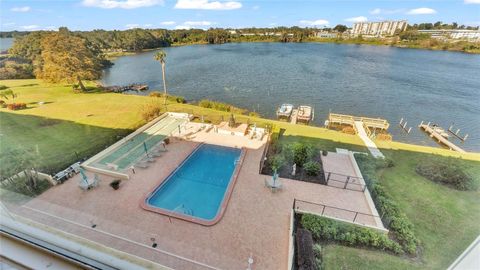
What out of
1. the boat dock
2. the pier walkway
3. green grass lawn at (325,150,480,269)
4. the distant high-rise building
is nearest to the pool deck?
green grass lawn at (325,150,480,269)

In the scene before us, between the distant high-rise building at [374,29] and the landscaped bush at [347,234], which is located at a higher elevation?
the distant high-rise building at [374,29]

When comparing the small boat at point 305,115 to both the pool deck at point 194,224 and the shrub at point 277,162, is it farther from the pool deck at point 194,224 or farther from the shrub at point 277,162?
the pool deck at point 194,224

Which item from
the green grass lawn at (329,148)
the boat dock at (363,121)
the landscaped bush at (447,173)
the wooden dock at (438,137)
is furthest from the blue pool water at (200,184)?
the wooden dock at (438,137)

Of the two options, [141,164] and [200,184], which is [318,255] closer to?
[200,184]

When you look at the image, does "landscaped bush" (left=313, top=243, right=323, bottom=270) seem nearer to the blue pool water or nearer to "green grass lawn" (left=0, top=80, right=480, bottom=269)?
"green grass lawn" (left=0, top=80, right=480, bottom=269)

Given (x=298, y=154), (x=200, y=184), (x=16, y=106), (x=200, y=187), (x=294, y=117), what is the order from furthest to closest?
(x=294, y=117) < (x=16, y=106) < (x=298, y=154) < (x=200, y=184) < (x=200, y=187)

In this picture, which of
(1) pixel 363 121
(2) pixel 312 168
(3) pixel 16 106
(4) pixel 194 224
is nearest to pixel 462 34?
(1) pixel 363 121
